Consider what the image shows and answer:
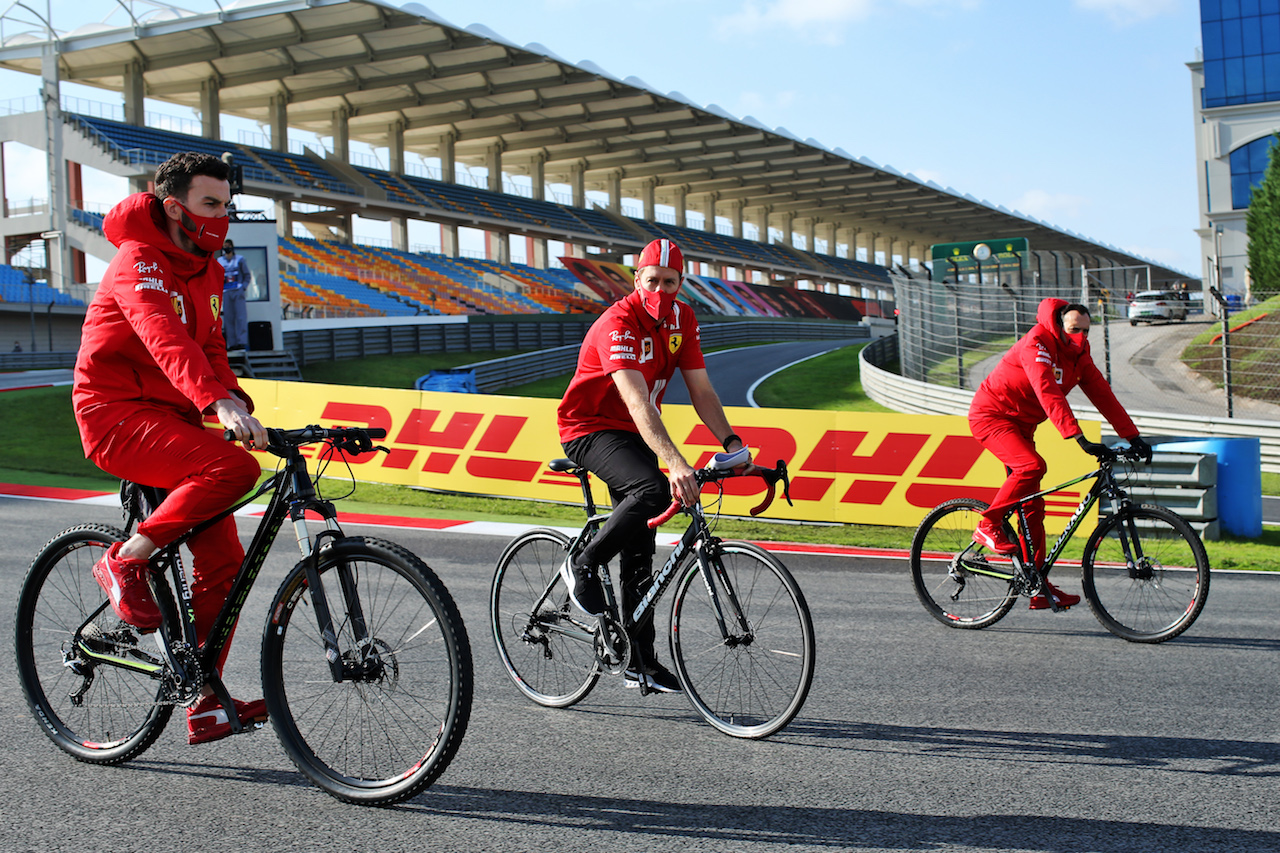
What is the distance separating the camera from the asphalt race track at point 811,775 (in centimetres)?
308

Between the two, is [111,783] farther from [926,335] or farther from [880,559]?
[926,335]

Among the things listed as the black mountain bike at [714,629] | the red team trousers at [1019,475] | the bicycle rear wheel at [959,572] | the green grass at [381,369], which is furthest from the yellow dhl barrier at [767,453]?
the green grass at [381,369]

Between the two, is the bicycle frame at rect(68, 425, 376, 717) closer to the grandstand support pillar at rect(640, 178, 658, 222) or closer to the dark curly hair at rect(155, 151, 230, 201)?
the dark curly hair at rect(155, 151, 230, 201)

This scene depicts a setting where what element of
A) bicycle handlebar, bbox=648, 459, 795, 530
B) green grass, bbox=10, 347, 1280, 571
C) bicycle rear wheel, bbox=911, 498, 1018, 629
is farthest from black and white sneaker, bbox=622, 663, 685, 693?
bicycle rear wheel, bbox=911, 498, 1018, 629

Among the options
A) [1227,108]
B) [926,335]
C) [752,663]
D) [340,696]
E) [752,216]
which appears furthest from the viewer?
[752,216]

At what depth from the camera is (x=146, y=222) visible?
3381 millimetres

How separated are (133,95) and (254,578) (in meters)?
47.6

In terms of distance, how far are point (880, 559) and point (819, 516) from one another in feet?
6.68

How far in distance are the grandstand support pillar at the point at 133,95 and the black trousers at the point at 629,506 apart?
4644 cm

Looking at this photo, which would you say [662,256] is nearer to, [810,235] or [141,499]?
[141,499]

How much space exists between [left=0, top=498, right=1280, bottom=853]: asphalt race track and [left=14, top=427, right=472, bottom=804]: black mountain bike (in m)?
0.16

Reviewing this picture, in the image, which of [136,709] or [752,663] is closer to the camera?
Answer: [136,709]

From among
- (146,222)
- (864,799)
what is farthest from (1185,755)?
(146,222)

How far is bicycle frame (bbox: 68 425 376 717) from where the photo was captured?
Result: 3.24m
